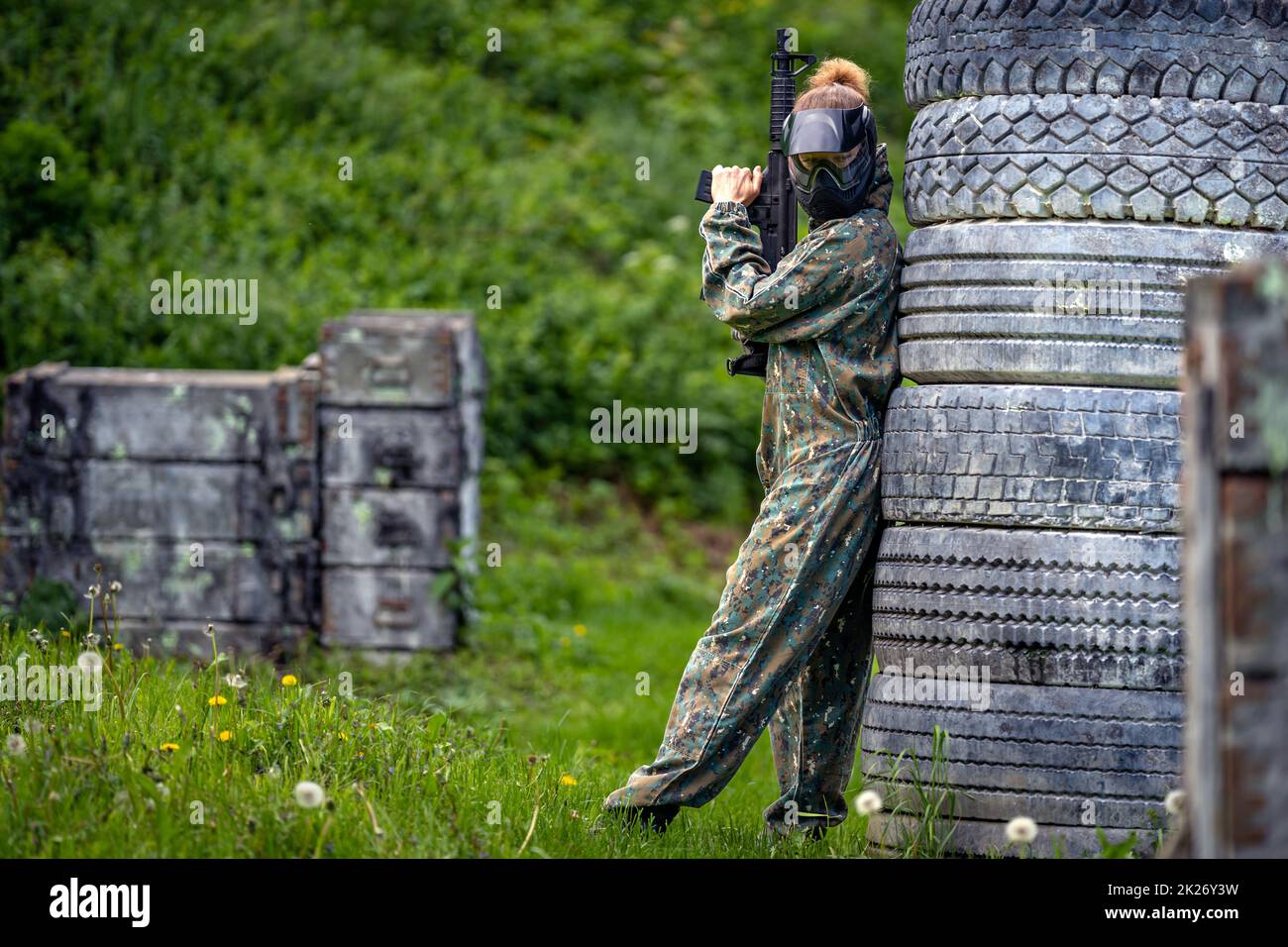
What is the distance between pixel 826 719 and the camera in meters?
4.96

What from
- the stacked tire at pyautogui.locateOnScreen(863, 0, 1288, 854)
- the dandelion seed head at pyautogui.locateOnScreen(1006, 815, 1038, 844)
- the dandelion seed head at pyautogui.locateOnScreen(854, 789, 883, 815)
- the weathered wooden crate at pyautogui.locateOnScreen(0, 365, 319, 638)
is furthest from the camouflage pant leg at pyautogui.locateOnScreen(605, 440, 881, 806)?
the weathered wooden crate at pyautogui.locateOnScreen(0, 365, 319, 638)

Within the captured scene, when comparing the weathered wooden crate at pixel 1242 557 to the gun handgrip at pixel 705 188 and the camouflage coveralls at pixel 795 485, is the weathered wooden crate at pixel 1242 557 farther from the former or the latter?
the gun handgrip at pixel 705 188

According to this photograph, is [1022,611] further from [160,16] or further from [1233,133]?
[160,16]

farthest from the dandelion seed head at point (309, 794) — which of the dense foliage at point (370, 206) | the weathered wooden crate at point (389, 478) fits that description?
the dense foliage at point (370, 206)

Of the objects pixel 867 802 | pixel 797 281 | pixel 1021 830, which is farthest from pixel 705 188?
pixel 1021 830

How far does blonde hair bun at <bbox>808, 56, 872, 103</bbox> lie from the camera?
488cm

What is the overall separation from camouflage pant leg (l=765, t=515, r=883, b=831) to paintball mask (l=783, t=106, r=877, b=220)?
119cm

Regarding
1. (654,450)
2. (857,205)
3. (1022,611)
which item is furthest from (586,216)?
(1022,611)

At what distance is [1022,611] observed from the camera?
14.0ft

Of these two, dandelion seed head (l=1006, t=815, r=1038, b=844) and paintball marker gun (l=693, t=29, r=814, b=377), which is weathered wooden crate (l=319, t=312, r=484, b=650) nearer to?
paintball marker gun (l=693, t=29, r=814, b=377)

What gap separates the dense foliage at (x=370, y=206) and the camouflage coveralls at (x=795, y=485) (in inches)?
255

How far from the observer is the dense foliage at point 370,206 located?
36.4 feet

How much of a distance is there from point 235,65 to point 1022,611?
36.2 feet

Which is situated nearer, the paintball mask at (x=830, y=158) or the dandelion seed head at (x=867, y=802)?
the dandelion seed head at (x=867, y=802)
